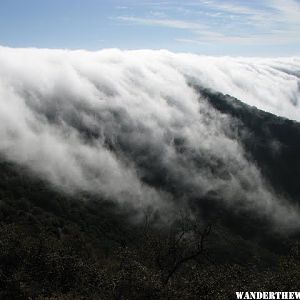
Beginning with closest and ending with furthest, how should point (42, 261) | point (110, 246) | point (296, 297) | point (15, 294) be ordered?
point (296, 297) < point (15, 294) < point (42, 261) < point (110, 246)

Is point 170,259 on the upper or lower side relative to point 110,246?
upper

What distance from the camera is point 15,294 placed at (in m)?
55.6

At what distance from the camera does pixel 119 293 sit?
49625mm

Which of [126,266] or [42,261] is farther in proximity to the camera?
[42,261]

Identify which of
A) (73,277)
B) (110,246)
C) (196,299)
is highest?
(196,299)

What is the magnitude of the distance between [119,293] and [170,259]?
16.4 m

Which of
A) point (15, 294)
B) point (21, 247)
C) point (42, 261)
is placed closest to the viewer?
point (15, 294)

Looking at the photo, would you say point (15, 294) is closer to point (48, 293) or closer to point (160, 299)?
point (48, 293)

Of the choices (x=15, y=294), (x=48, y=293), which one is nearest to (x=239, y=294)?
(x=48, y=293)

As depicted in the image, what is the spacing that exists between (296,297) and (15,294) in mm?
35203

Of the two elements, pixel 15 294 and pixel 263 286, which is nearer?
pixel 263 286

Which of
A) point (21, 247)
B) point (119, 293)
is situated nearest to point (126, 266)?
point (119, 293)

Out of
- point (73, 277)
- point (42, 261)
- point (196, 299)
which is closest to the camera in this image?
point (196, 299)

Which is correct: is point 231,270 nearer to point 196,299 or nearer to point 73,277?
point 196,299
